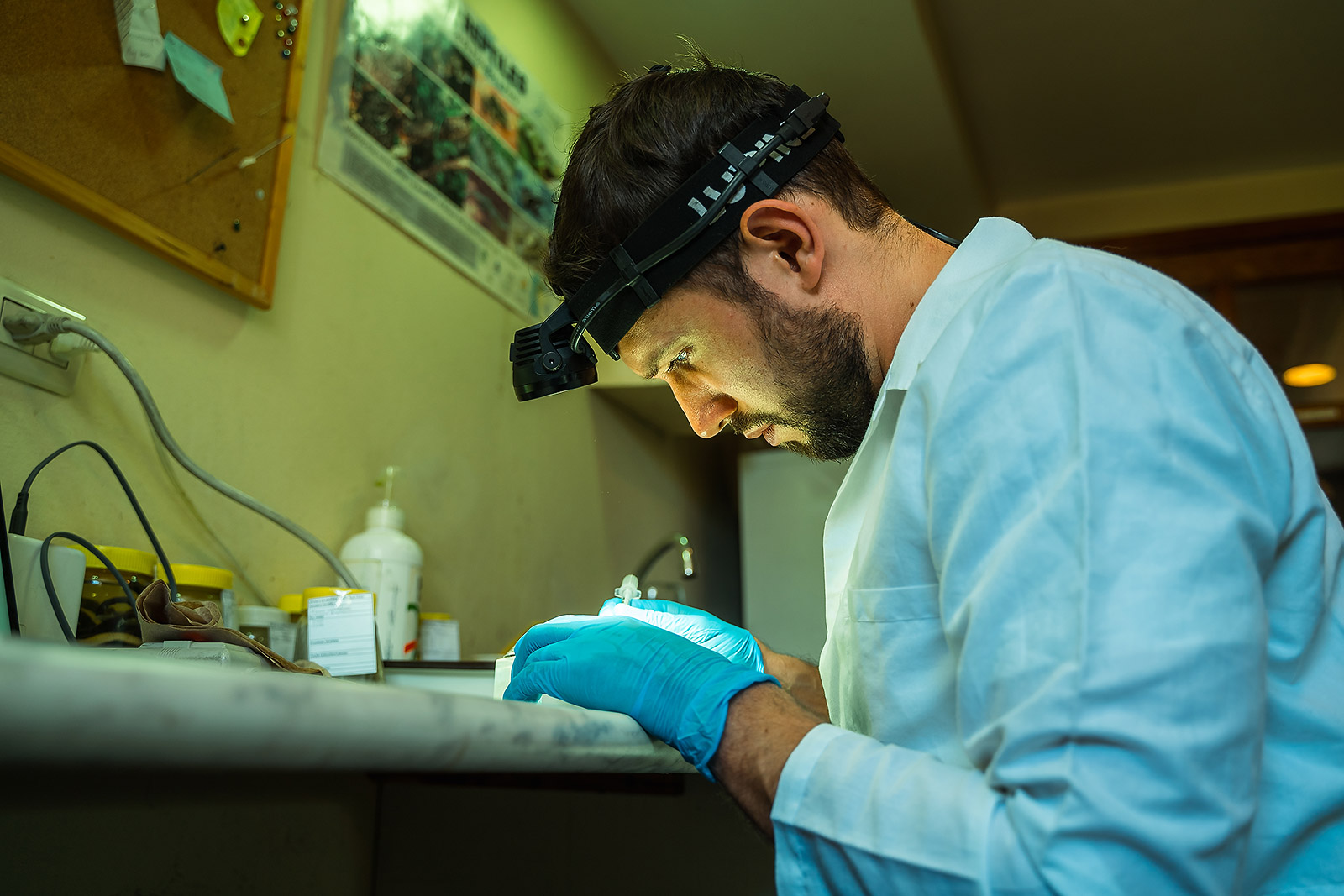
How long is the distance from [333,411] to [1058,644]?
1088 millimetres

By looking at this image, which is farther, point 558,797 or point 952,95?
point 952,95

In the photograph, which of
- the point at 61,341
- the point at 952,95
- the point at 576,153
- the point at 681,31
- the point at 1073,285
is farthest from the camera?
the point at 952,95

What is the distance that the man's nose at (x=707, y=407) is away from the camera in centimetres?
106

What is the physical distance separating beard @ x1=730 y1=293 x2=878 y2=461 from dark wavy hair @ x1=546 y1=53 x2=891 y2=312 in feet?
0.15

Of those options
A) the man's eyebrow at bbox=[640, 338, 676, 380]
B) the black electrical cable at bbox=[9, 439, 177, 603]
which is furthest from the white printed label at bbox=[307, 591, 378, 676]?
the man's eyebrow at bbox=[640, 338, 676, 380]

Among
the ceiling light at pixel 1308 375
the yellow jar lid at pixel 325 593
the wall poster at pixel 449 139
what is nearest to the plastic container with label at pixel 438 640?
the yellow jar lid at pixel 325 593

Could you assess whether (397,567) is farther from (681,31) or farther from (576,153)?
(681,31)

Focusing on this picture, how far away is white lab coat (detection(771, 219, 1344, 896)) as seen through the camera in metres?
0.48

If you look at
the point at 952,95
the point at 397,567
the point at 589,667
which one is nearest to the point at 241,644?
the point at 589,667

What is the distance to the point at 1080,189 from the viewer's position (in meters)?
3.19

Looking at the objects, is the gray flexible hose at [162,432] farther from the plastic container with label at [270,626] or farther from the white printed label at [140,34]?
the white printed label at [140,34]

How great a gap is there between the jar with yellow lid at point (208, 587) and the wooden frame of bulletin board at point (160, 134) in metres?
0.37

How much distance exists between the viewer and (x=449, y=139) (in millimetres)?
1611

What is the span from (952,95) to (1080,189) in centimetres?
100
